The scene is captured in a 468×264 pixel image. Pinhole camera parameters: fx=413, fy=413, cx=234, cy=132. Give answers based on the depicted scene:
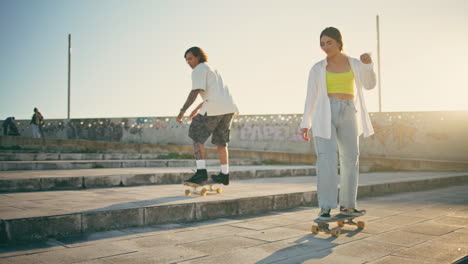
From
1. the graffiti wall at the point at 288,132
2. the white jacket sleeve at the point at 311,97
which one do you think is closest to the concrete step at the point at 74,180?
the white jacket sleeve at the point at 311,97

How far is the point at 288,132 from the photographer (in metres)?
21.9

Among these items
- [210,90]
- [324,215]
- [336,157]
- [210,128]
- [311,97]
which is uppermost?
[210,90]

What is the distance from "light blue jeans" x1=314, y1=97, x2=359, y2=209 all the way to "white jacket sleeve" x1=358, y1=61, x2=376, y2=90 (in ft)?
0.82

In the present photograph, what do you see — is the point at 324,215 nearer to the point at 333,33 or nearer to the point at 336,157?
the point at 336,157

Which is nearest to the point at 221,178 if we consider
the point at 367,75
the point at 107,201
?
the point at 107,201

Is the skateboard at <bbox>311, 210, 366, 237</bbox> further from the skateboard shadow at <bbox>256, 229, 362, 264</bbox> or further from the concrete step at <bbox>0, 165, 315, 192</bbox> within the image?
the concrete step at <bbox>0, 165, 315, 192</bbox>

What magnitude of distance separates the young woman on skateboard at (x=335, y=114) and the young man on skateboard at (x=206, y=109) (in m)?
1.64

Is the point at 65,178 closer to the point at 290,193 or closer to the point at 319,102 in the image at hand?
the point at 290,193

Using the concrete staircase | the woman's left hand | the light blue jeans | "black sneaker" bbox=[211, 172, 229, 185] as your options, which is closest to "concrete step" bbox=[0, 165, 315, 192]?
the concrete staircase

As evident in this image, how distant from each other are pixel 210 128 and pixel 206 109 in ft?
0.82

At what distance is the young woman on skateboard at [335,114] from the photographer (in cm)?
373

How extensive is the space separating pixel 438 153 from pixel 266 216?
16.5 m

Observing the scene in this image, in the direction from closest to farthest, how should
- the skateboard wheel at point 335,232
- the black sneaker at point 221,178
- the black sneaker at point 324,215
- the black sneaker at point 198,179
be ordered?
the skateboard wheel at point 335,232 → the black sneaker at point 324,215 → the black sneaker at point 198,179 → the black sneaker at point 221,178

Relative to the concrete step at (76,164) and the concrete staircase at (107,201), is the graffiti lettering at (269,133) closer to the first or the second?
the concrete step at (76,164)
